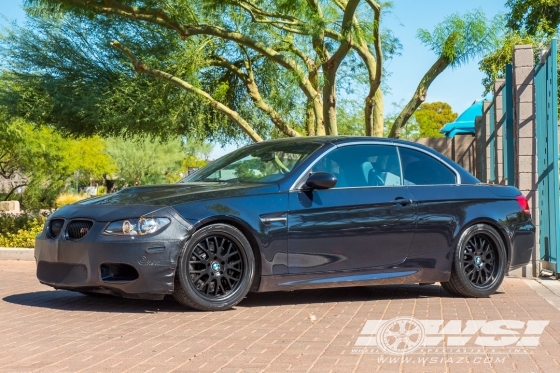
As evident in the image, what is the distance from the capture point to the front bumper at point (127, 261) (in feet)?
25.0

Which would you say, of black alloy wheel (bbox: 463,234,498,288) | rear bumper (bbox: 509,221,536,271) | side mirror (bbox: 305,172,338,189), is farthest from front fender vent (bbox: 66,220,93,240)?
rear bumper (bbox: 509,221,536,271)

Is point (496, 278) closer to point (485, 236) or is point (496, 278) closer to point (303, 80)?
point (485, 236)

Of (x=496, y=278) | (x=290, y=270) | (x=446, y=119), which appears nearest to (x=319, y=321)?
(x=290, y=270)

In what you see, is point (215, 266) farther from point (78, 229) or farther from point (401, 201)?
point (401, 201)

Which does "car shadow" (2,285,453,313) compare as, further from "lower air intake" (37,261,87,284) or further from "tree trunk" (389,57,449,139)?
"tree trunk" (389,57,449,139)

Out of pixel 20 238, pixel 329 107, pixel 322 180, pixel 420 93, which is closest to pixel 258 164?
pixel 322 180

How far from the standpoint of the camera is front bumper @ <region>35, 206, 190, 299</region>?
7605 mm

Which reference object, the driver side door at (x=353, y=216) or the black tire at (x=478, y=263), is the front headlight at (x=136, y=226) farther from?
the black tire at (x=478, y=263)

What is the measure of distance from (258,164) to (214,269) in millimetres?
1431

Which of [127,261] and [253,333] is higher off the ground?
[127,261]

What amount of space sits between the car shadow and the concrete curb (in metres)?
5.24

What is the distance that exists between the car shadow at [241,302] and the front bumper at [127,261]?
42cm

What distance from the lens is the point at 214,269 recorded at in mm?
7895

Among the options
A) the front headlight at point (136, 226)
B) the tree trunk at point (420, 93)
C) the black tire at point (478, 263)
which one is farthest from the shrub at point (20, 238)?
the black tire at point (478, 263)
